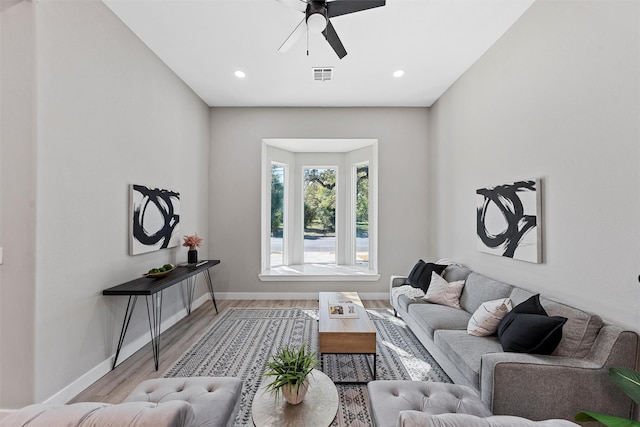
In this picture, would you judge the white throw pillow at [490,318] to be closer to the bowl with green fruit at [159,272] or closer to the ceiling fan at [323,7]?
the ceiling fan at [323,7]

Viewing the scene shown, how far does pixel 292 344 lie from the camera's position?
3.12 meters

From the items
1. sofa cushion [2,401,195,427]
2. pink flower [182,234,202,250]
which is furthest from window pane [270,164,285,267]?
sofa cushion [2,401,195,427]

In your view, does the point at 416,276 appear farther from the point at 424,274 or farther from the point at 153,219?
the point at 153,219

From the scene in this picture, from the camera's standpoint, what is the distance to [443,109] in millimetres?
4262

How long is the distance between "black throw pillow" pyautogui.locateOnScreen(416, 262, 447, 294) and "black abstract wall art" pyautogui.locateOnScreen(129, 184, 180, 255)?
3.17 meters

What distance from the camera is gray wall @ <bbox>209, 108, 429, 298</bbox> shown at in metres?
4.82

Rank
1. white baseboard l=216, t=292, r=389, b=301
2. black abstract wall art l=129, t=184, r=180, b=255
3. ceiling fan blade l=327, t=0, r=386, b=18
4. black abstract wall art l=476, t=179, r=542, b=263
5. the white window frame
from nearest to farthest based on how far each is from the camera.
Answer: ceiling fan blade l=327, t=0, r=386, b=18 < black abstract wall art l=476, t=179, r=542, b=263 < black abstract wall art l=129, t=184, r=180, b=255 < white baseboard l=216, t=292, r=389, b=301 < the white window frame

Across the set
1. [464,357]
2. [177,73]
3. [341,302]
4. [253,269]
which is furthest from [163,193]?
[464,357]

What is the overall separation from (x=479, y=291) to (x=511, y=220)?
774mm

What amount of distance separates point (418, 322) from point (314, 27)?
2824mm

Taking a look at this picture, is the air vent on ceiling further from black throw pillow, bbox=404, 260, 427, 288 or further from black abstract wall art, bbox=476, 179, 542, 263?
black throw pillow, bbox=404, 260, 427, 288

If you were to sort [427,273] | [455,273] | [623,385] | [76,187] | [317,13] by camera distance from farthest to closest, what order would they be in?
[427,273], [455,273], [76,187], [317,13], [623,385]

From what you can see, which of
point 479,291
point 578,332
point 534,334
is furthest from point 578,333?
point 479,291

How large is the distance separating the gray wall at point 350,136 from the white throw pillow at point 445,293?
1468 millimetres
